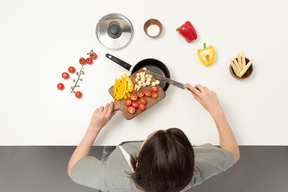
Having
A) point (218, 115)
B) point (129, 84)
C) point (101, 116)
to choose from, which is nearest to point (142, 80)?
point (129, 84)

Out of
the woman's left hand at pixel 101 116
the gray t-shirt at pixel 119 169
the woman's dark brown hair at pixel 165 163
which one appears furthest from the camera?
the woman's left hand at pixel 101 116

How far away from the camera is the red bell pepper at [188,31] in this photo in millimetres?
810

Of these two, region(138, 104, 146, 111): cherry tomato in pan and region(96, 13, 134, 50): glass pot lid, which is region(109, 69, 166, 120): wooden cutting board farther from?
region(96, 13, 134, 50): glass pot lid

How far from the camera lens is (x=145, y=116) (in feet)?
2.66

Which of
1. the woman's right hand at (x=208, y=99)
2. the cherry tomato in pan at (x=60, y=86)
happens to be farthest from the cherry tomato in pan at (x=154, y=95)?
the cherry tomato in pan at (x=60, y=86)

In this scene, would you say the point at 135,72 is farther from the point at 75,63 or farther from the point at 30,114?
the point at 30,114

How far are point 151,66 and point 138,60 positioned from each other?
0.06 metres

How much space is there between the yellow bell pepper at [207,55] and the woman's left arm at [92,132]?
391 mm

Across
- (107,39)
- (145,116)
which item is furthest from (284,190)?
(107,39)

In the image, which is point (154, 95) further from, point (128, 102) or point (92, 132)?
point (92, 132)

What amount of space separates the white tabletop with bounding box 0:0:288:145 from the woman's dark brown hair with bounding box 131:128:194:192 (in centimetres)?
27

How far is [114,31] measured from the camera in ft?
2.78

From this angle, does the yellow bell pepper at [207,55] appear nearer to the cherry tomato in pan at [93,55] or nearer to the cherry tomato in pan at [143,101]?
the cherry tomato in pan at [143,101]

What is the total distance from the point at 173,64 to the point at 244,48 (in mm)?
298
